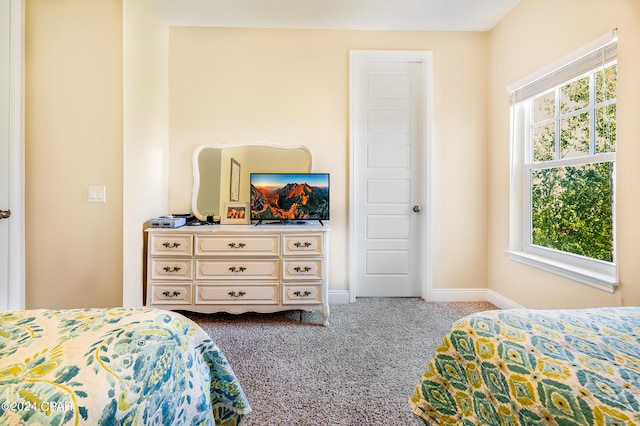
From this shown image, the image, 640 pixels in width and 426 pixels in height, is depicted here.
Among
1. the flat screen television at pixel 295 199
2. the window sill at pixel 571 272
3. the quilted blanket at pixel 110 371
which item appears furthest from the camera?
the flat screen television at pixel 295 199

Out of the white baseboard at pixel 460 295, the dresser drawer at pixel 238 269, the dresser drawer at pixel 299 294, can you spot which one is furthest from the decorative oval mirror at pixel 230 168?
the white baseboard at pixel 460 295

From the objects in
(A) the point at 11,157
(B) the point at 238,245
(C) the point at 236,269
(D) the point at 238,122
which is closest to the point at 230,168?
(D) the point at 238,122

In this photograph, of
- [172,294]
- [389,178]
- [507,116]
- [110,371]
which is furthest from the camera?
[389,178]

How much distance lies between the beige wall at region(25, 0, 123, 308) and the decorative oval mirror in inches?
30.4

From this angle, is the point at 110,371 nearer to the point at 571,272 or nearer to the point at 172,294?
the point at 172,294

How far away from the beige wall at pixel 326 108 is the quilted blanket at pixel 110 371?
6.79ft

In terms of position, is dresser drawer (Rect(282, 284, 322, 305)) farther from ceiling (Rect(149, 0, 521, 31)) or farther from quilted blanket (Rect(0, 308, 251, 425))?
ceiling (Rect(149, 0, 521, 31))

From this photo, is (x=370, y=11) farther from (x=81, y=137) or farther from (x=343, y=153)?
(x=81, y=137)

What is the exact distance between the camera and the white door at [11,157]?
1.95 metres

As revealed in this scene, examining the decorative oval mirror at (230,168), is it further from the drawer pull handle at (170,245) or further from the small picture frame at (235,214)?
the drawer pull handle at (170,245)

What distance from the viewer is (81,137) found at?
2180 millimetres

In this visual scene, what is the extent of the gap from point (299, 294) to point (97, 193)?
1.68 m

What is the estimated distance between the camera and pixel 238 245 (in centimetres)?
240

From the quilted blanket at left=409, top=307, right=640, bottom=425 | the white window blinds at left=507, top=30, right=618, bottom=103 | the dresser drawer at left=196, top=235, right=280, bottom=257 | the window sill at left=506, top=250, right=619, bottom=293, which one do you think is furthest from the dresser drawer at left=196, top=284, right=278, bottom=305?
the white window blinds at left=507, top=30, right=618, bottom=103
